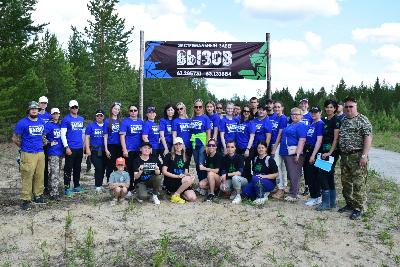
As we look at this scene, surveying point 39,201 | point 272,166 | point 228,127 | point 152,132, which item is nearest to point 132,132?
point 152,132

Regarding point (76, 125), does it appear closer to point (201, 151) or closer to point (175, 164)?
point (175, 164)

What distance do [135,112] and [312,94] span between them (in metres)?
44.0

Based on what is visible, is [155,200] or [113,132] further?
[113,132]

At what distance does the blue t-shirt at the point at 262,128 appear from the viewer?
26.7 feet

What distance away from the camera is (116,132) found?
8.09 m

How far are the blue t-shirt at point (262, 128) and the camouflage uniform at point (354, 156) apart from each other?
172 cm

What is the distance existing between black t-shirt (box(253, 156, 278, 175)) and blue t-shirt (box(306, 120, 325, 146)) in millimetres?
788

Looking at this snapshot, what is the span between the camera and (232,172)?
25.9ft

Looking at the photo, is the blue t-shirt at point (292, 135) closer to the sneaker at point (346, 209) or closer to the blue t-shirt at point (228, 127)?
the blue t-shirt at point (228, 127)

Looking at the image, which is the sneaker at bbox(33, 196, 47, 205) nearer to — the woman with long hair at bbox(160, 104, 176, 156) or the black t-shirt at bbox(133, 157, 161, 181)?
the black t-shirt at bbox(133, 157, 161, 181)

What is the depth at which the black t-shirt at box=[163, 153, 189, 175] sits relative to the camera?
7.75m

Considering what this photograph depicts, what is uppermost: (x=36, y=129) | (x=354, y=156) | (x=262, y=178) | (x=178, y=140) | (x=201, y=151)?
(x=36, y=129)

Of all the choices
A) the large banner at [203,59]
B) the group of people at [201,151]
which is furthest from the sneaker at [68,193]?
the large banner at [203,59]

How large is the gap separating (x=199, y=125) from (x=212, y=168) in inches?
38.2
